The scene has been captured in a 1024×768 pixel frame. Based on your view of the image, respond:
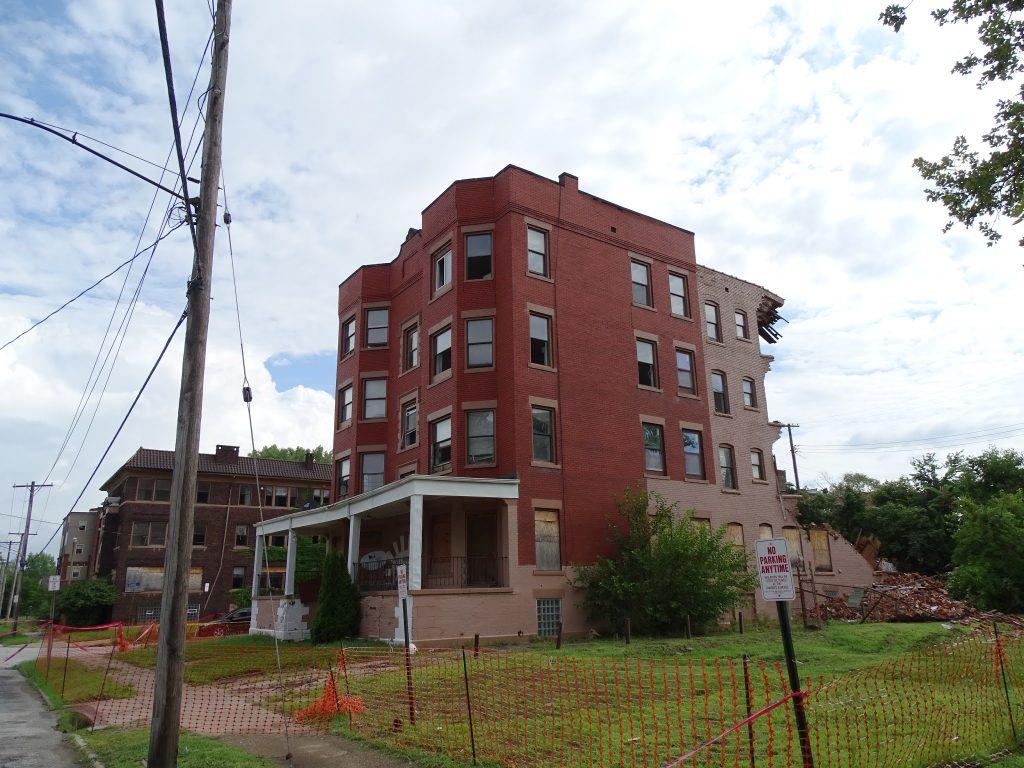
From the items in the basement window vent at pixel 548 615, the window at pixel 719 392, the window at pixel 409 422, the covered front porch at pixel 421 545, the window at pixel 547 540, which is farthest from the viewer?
the window at pixel 719 392

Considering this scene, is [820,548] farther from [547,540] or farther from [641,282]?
[547,540]

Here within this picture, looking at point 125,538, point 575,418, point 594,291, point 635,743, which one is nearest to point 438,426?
point 575,418

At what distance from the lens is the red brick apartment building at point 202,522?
178 ft

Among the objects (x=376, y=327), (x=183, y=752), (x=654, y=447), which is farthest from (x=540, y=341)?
(x=183, y=752)

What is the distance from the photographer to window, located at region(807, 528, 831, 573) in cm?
3522

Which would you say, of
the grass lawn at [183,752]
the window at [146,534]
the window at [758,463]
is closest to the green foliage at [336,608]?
the grass lawn at [183,752]

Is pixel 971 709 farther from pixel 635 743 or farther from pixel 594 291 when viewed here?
pixel 594 291

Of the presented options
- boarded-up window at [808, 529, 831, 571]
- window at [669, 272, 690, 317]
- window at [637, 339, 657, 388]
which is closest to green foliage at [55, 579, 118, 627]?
window at [637, 339, 657, 388]

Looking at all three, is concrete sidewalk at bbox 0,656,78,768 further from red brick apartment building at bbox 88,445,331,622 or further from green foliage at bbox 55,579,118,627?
green foliage at bbox 55,579,118,627

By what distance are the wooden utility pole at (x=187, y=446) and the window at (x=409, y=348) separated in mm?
20145

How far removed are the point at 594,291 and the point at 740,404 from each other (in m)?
9.80

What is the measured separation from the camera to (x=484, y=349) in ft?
89.0

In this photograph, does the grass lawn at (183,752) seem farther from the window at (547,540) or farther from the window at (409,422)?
the window at (409,422)

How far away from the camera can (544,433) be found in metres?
26.4
